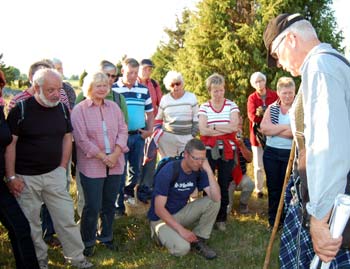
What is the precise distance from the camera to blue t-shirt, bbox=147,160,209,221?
4.57 metres

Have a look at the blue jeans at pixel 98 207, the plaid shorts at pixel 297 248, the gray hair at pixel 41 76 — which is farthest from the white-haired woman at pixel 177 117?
the plaid shorts at pixel 297 248

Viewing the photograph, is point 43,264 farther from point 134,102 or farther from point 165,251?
point 134,102

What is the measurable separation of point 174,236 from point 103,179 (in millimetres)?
997

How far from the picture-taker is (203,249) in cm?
456

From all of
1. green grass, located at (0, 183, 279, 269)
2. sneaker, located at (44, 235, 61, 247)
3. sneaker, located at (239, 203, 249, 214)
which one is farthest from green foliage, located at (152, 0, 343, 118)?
sneaker, located at (44, 235, 61, 247)

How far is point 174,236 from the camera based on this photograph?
458 centimetres

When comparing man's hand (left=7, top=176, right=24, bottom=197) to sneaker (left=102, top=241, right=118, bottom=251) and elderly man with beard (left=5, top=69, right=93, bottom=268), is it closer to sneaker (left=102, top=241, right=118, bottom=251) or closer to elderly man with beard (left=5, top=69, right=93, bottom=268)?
elderly man with beard (left=5, top=69, right=93, bottom=268)

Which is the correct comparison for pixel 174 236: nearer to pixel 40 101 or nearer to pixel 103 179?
pixel 103 179

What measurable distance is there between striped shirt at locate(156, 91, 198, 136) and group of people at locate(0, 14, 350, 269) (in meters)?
0.01

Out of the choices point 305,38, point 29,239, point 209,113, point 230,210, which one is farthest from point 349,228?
point 230,210

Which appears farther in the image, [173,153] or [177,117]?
[173,153]

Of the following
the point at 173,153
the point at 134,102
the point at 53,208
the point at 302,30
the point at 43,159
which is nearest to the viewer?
the point at 302,30

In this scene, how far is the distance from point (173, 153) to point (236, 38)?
22.3ft

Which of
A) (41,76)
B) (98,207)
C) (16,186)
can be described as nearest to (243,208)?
(98,207)
